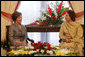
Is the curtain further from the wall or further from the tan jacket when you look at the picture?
the tan jacket

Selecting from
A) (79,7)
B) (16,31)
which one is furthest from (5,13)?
(79,7)

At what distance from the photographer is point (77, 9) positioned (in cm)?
580

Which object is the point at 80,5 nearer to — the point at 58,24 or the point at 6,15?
the point at 58,24

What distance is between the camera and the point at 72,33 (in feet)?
13.8

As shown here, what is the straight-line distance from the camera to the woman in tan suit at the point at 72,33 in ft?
13.2

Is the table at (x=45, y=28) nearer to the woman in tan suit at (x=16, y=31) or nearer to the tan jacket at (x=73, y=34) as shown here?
the woman in tan suit at (x=16, y=31)

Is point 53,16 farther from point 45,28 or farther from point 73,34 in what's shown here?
point 73,34

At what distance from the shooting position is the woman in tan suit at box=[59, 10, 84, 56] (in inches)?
159

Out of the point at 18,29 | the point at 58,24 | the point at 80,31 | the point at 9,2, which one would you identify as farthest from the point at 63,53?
the point at 9,2

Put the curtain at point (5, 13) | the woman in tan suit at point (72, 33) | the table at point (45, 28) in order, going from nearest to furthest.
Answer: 1. the woman in tan suit at point (72, 33)
2. the curtain at point (5, 13)
3. the table at point (45, 28)

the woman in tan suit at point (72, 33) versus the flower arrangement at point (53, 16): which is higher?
the flower arrangement at point (53, 16)

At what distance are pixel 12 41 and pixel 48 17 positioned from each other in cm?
194

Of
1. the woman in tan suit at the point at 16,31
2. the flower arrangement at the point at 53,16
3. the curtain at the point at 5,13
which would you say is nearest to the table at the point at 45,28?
the flower arrangement at the point at 53,16

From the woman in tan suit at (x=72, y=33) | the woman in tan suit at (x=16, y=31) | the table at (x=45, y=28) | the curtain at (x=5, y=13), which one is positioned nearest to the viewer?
the woman in tan suit at (x=72, y=33)
